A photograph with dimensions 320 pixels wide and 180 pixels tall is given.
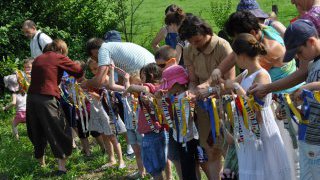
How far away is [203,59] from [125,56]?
146 cm

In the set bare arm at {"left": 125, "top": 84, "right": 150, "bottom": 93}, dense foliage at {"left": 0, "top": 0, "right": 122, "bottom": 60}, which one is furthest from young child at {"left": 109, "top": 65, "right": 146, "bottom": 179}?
dense foliage at {"left": 0, "top": 0, "right": 122, "bottom": 60}

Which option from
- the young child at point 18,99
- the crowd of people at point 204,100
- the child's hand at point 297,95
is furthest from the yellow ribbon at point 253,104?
the young child at point 18,99

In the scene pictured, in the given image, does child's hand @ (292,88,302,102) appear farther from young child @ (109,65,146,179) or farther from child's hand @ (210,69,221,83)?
young child @ (109,65,146,179)

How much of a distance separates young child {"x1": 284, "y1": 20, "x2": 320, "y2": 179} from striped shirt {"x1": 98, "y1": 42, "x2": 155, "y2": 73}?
106 inches

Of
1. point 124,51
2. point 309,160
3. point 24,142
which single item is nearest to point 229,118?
point 309,160

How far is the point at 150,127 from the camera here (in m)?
5.46

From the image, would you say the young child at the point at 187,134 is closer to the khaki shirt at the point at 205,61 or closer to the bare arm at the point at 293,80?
the khaki shirt at the point at 205,61

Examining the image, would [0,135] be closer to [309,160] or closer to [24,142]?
[24,142]

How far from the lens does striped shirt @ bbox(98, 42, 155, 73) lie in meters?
6.11

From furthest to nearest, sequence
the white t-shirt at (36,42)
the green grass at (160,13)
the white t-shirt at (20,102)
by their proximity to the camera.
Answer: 1. the green grass at (160,13)
2. the white t-shirt at (20,102)
3. the white t-shirt at (36,42)

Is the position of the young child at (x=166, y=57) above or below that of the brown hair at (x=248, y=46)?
below

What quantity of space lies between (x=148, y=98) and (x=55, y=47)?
194cm

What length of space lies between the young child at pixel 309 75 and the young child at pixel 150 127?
194cm

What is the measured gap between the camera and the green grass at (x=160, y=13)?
535 inches
